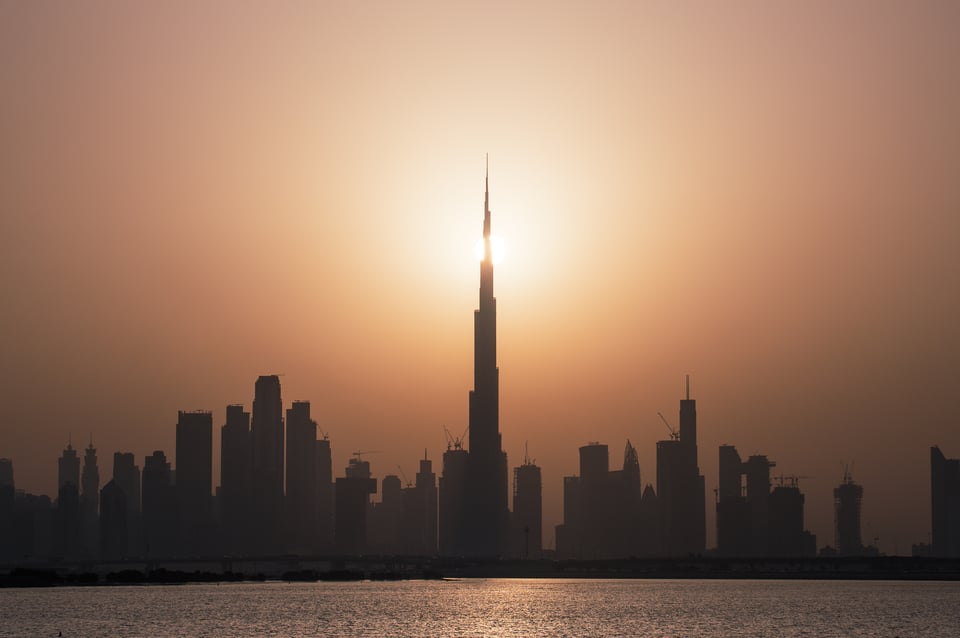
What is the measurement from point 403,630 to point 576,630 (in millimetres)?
23692

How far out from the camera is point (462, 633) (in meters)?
188

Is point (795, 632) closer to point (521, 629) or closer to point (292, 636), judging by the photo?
point (521, 629)

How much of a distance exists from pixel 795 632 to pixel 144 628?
89.7m

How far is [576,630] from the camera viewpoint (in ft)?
645

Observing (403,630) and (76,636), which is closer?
(76,636)

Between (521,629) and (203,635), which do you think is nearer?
(203,635)

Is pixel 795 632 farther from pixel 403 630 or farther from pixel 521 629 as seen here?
pixel 403 630

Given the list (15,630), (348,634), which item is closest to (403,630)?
(348,634)

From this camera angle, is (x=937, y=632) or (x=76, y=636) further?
(x=937, y=632)

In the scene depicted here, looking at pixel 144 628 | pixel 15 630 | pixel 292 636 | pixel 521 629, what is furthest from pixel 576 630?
pixel 15 630

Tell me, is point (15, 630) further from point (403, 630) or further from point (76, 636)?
point (403, 630)

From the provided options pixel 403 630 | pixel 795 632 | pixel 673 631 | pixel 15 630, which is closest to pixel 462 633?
pixel 403 630

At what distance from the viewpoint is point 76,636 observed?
183 meters

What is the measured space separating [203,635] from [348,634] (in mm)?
18761
